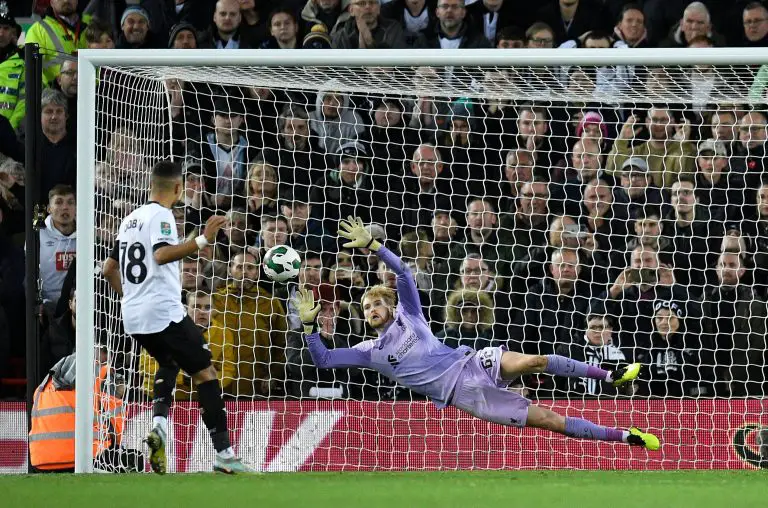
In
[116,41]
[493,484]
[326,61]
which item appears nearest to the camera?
[493,484]

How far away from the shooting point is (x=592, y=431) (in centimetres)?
850

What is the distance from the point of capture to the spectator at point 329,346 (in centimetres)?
959

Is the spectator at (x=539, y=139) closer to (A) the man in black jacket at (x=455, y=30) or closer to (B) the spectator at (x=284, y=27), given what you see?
(A) the man in black jacket at (x=455, y=30)

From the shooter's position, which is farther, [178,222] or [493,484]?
[178,222]

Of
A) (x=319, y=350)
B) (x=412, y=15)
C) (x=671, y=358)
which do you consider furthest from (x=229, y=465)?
(x=412, y=15)

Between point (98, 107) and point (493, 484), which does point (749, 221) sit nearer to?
point (493, 484)

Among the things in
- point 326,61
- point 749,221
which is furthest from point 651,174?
point 326,61

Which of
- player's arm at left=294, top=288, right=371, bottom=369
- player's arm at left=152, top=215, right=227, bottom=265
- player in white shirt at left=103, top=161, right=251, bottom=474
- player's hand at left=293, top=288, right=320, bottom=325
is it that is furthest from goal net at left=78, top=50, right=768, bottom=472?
player's arm at left=152, top=215, right=227, bottom=265

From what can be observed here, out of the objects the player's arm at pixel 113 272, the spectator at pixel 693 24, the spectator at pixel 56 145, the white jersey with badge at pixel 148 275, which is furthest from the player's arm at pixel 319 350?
the spectator at pixel 693 24

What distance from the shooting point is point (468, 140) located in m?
10.2

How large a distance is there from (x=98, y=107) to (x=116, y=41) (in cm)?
161

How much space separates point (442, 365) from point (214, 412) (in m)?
1.77

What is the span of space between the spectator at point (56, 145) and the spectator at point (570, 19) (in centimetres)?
396

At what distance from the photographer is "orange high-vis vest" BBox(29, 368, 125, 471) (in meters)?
8.64
